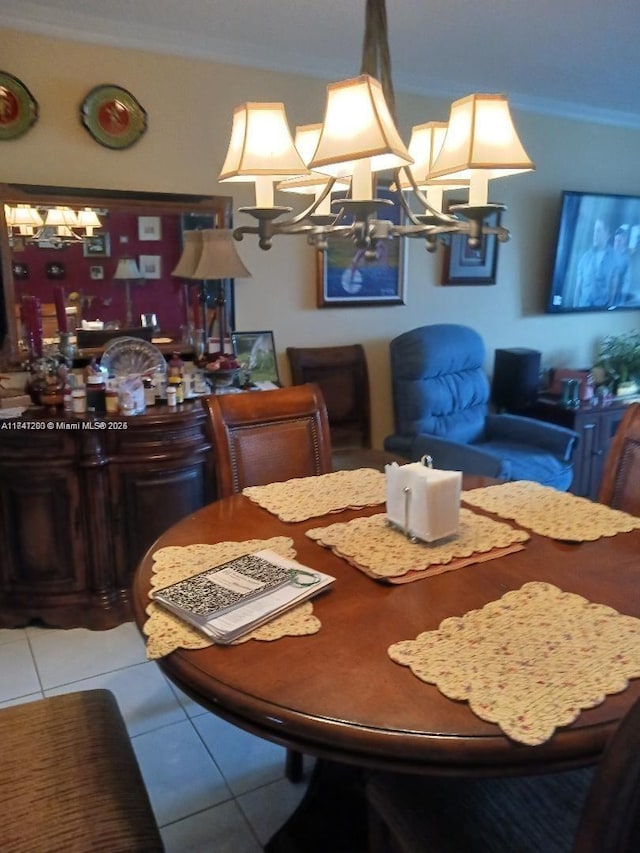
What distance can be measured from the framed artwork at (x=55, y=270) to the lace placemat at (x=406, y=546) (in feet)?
6.14

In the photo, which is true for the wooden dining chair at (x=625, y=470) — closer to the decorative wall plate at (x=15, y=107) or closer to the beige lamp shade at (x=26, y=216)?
the beige lamp shade at (x=26, y=216)

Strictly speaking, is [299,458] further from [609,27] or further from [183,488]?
[609,27]

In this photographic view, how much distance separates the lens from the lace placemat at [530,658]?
880mm

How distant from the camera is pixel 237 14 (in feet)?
8.27

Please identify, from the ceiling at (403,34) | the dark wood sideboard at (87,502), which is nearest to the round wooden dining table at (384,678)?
the dark wood sideboard at (87,502)

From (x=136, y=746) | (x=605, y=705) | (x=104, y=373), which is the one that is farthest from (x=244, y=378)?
(x=605, y=705)

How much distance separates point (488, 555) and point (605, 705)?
0.50 meters

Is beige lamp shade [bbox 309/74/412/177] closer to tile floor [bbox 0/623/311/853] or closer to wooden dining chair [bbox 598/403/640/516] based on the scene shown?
wooden dining chair [bbox 598/403/640/516]

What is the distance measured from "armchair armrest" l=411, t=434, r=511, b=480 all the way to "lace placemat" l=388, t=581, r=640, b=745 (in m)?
1.70

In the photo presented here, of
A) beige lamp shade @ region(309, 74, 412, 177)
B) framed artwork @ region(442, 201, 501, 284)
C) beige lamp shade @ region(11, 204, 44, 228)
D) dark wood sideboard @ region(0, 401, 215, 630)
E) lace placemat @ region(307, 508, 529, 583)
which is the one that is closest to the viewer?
beige lamp shade @ region(309, 74, 412, 177)

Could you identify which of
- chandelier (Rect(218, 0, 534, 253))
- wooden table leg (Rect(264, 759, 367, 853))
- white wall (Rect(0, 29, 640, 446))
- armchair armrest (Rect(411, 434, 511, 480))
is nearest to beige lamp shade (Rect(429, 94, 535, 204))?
chandelier (Rect(218, 0, 534, 253))

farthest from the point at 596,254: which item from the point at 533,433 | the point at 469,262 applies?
the point at 533,433

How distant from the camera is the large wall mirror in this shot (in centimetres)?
265

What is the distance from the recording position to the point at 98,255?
279 cm
